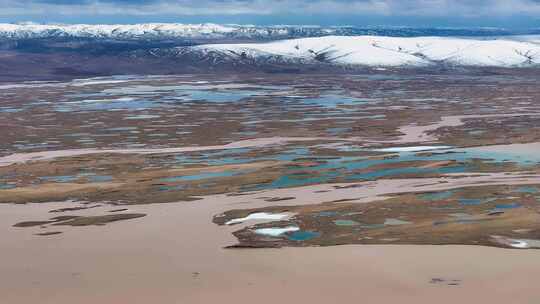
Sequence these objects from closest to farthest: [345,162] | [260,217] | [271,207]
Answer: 1. [260,217]
2. [271,207]
3. [345,162]

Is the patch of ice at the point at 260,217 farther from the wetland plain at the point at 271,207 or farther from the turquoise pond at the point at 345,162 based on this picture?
the turquoise pond at the point at 345,162

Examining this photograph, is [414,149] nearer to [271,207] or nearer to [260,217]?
[271,207]

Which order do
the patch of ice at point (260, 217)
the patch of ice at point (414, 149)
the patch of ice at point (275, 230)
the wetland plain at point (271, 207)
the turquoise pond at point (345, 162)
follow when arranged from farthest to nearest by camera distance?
the patch of ice at point (414, 149)
the turquoise pond at point (345, 162)
the patch of ice at point (260, 217)
the patch of ice at point (275, 230)
the wetland plain at point (271, 207)

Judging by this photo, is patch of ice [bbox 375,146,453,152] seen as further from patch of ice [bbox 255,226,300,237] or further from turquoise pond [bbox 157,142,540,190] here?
patch of ice [bbox 255,226,300,237]

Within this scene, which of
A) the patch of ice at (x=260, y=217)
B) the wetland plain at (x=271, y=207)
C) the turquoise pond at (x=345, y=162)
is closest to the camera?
the wetland plain at (x=271, y=207)

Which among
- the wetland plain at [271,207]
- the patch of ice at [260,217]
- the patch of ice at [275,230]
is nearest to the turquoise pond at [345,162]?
the wetland plain at [271,207]

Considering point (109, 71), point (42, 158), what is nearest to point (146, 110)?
point (42, 158)

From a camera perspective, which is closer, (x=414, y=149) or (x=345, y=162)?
(x=345, y=162)

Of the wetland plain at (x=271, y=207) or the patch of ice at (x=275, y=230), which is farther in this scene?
the patch of ice at (x=275, y=230)

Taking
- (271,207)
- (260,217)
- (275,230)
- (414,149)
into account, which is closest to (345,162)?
(414,149)

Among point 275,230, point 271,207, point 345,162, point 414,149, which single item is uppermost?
point 275,230

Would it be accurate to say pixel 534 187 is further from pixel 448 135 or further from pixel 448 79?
pixel 448 79
